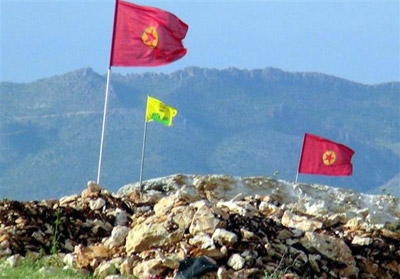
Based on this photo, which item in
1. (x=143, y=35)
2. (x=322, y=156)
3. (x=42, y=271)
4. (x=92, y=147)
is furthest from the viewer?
(x=92, y=147)

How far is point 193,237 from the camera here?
10039mm

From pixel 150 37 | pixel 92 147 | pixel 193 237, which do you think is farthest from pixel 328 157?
pixel 92 147

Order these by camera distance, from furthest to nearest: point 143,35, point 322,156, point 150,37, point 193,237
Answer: point 322,156 → point 150,37 → point 143,35 → point 193,237

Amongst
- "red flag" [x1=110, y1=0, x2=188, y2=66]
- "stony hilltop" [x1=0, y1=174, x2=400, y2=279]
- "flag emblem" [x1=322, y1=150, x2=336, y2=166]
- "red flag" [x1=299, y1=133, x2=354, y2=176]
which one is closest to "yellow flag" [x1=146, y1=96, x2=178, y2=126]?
"red flag" [x1=110, y1=0, x2=188, y2=66]

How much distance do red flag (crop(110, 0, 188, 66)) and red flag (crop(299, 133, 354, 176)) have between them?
10.8ft

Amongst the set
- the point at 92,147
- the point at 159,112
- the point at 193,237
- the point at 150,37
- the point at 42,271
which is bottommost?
the point at 92,147

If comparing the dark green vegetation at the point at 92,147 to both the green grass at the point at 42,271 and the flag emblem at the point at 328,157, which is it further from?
the green grass at the point at 42,271

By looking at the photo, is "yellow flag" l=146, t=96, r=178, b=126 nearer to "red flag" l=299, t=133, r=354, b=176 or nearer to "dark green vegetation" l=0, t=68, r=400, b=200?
"red flag" l=299, t=133, r=354, b=176

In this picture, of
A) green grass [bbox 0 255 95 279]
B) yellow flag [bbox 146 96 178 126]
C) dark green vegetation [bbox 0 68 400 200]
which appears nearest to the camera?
green grass [bbox 0 255 95 279]

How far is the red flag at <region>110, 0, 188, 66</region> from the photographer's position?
17.6 m

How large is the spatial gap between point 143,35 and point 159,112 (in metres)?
1.38

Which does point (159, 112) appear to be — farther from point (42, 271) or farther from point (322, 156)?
point (42, 271)

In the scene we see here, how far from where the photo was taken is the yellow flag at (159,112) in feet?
59.5

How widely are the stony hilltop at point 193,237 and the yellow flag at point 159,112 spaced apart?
14.5 ft
